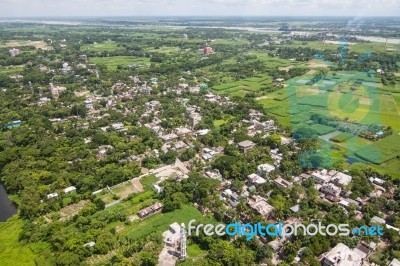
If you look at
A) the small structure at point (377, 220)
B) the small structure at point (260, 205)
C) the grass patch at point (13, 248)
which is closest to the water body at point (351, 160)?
the small structure at point (377, 220)

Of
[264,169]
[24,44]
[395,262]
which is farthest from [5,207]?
[24,44]

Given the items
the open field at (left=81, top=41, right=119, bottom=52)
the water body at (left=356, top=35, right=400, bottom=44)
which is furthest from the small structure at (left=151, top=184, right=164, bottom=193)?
the water body at (left=356, top=35, right=400, bottom=44)

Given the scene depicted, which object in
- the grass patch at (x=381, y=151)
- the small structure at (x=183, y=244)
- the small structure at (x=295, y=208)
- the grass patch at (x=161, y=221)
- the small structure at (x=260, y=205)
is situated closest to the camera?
the small structure at (x=183, y=244)

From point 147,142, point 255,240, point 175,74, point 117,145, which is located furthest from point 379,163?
point 175,74

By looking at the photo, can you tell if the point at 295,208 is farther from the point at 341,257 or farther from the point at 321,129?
the point at 321,129

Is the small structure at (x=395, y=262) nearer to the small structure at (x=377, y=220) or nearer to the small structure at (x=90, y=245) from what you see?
the small structure at (x=377, y=220)

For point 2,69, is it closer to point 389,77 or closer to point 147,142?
point 147,142
